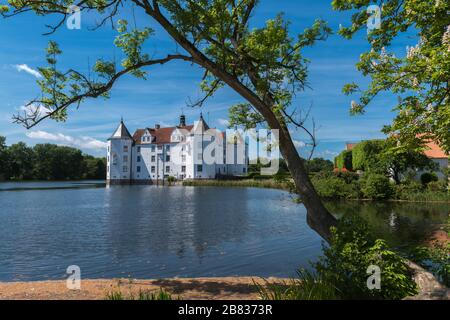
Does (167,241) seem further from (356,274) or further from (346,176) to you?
(346,176)

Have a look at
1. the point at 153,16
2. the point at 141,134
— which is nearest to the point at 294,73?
the point at 153,16

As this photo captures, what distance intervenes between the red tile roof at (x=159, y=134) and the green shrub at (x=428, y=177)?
47.1 meters

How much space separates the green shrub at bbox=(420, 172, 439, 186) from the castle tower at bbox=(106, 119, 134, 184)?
5852cm

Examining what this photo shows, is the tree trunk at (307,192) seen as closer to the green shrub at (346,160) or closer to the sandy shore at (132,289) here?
the sandy shore at (132,289)

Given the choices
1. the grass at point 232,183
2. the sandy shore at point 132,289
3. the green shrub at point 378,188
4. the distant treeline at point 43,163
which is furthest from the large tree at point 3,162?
the sandy shore at point 132,289

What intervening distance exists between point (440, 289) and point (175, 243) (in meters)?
11.7

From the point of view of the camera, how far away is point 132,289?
8.07 metres

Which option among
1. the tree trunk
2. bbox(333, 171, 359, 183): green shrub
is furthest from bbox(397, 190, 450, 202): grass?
the tree trunk

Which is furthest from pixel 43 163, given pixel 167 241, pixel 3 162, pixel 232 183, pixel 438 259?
pixel 438 259

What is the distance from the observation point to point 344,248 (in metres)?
5.91

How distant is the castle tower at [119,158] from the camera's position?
7962 cm

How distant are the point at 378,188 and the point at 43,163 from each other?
9941 cm

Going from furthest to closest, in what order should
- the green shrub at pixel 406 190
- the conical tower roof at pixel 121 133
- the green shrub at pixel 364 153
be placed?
the conical tower roof at pixel 121 133 < the green shrub at pixel 364 153 < the green shrub at pixel 406 190
